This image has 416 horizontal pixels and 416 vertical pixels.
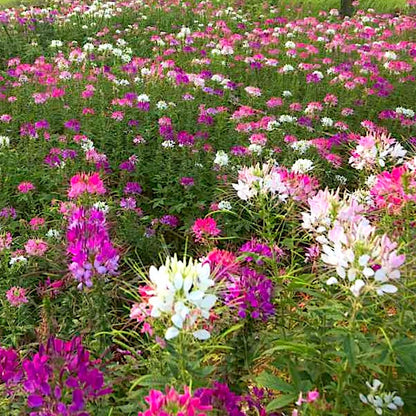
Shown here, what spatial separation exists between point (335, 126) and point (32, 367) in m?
4.17

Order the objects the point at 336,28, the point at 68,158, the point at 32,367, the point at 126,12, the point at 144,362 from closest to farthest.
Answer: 1. the point at 32,367
2. the point at 144,362
3. the point at 68,158
4. the point at 336,28
5. the point at 126,12

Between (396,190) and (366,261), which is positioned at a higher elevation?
(366,261)

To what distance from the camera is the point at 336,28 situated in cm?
912

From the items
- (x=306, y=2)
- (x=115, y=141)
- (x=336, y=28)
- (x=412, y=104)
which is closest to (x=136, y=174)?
(x=115, y=141)

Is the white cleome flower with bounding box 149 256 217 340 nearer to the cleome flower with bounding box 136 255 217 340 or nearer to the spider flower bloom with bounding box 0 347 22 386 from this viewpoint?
the cleome flower with bounding box 136 255 217 340

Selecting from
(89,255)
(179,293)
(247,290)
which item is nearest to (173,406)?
(179,293)

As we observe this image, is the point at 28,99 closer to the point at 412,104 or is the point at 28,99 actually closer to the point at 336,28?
the point at 412,104

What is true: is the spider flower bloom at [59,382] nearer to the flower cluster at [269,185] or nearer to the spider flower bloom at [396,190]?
the flower cluster at [269,185]

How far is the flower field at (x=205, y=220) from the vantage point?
183 centimetres

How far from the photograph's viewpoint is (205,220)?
297 cm

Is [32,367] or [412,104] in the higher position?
[32,367]

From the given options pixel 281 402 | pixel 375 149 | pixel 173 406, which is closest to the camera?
pixel 173 406

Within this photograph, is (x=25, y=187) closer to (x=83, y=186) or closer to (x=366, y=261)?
(x=83, y=186)

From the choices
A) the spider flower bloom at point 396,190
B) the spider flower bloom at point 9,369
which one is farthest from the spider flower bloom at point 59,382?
the spider flower bloom at point 396,190
